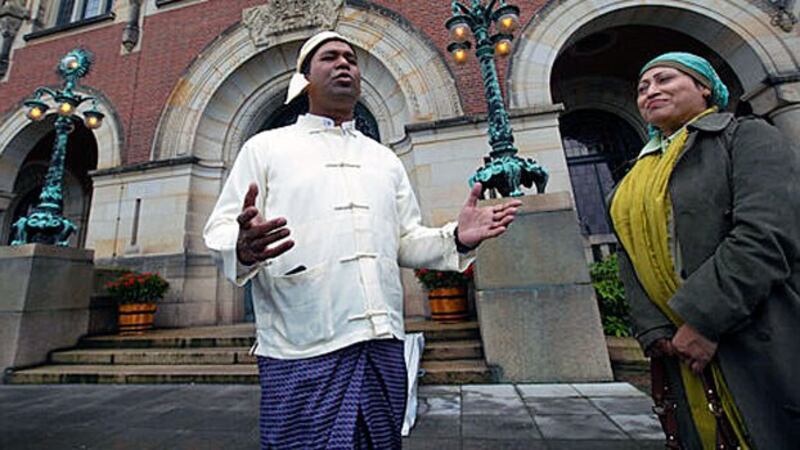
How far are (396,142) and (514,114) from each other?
2535 mm

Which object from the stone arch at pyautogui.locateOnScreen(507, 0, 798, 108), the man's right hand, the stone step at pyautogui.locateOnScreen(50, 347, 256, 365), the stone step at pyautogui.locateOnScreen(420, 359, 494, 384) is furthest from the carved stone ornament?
the man's right hand

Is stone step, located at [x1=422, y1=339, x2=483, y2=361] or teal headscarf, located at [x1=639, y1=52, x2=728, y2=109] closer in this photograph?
teal headscarf, located at [x1=639, y1=52, x2=728, y2=109]

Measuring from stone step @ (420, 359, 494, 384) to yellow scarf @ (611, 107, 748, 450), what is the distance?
2.84 metres

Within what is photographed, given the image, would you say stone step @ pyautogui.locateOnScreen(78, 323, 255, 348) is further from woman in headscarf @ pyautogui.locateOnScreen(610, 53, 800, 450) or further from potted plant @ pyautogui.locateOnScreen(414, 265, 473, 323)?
woman in headscarf @ pyautogui.locateOnScreen(610, 53, 800, 450)

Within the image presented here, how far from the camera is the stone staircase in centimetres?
447

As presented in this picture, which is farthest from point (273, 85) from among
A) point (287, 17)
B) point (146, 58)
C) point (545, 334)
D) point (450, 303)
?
point (545, 334)

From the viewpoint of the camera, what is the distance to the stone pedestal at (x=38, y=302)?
5.50 m

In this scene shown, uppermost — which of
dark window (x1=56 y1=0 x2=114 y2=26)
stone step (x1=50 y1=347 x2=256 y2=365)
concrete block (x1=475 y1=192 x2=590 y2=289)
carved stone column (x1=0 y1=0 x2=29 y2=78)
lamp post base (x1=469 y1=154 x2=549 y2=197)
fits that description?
dark window (x1=56 y1=0 x2=114 y2=26)

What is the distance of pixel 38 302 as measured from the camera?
574 cm

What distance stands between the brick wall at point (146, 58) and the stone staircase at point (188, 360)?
495cm

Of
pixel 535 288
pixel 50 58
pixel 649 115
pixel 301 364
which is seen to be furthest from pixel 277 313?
pixel 50 58

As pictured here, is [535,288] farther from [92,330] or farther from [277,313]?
[92,330]

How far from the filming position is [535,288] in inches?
166

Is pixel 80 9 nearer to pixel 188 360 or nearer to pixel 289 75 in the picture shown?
pixel 289 75
